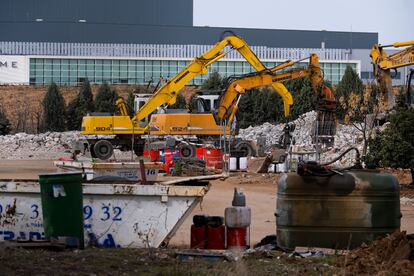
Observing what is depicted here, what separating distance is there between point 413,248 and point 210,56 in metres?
30.1

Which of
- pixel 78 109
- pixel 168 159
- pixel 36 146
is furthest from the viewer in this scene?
pixel 78 109

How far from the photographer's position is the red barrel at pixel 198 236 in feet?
39.7

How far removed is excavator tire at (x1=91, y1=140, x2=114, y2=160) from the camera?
40406 millimetres

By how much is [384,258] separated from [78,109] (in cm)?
6613

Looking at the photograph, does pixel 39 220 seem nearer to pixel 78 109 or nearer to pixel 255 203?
pixel 255 203

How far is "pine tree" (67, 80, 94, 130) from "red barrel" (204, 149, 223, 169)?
39801 millimetres

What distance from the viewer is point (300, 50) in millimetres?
96812

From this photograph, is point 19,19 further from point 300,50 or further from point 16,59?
point 300,50

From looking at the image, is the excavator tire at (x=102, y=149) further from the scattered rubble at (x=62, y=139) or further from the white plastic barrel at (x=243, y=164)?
the white plastic barrel at (x=243, y=164)

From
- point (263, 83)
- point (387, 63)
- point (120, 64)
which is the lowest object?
point (263, 83)

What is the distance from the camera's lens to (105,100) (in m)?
75.8

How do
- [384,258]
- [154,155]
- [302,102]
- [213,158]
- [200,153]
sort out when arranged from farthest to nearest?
[302,102]
[200,153]
[154,155]
[213,158]
[384,258]

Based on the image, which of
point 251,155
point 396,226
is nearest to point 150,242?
point 396,226

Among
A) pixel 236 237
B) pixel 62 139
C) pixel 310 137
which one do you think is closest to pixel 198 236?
pixel 236 237
